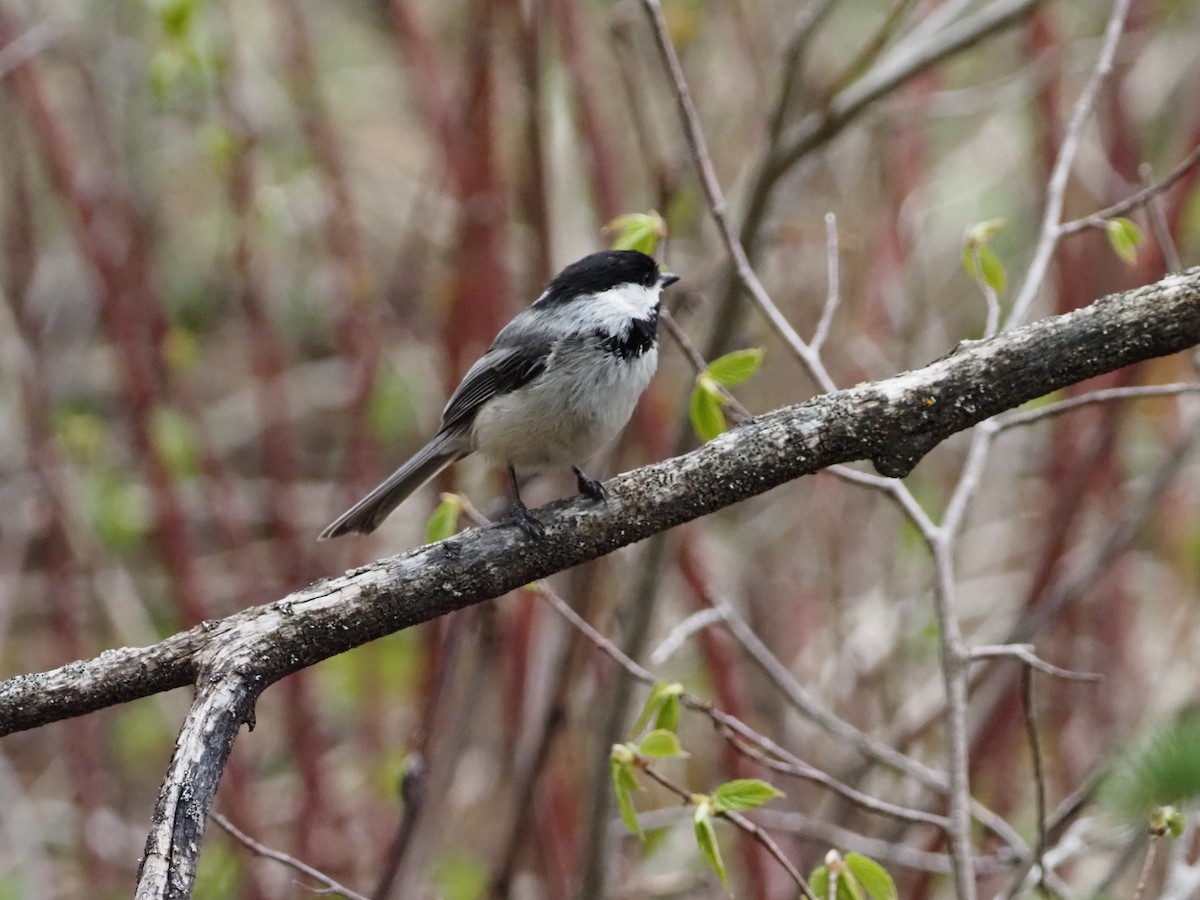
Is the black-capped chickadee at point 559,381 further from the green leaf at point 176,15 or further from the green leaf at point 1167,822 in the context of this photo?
the green leaf at point 1167,822

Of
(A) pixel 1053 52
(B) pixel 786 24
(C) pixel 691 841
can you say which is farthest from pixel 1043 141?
(C) pixel 691 841

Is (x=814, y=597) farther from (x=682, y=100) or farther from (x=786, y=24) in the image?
A: (x=682, y=100)

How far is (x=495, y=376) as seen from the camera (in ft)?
10.3

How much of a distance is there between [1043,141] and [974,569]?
2057 millimetres

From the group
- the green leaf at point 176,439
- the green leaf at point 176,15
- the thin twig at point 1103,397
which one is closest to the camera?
the thin twig at point 1103,397

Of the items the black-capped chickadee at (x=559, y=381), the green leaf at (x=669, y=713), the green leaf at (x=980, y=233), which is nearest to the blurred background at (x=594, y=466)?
the black-capped chickadee at (x=559, y=381)

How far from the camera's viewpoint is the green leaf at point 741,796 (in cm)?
190

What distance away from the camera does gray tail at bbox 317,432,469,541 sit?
2973 mm

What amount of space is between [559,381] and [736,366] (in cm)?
80

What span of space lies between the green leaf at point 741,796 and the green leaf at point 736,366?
0.73 m

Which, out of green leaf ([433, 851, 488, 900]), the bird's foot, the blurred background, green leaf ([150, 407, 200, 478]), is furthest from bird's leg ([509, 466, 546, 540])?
green leaf ([150, 407, 200, 478])

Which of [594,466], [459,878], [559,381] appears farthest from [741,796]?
[459,878]

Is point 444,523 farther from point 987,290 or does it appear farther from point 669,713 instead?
point 987,290

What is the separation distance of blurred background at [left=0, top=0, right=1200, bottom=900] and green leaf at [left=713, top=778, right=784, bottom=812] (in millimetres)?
1119
